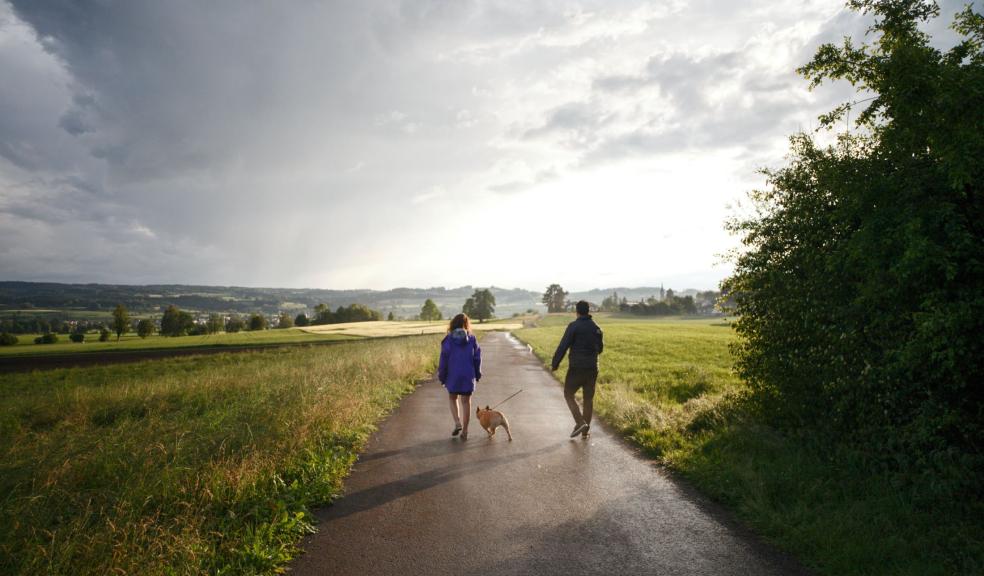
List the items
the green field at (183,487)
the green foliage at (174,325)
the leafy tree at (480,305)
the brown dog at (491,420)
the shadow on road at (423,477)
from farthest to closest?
the leafy tree at (480,305)
the green foliage at (174,325)
the brown dog at (491,420)
the shadow on road at (423,477)
the green field at (183,487)

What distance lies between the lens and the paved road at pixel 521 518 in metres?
4.04

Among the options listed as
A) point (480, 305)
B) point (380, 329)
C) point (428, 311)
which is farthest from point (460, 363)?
point (428, 311)

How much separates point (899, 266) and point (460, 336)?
21.6ft

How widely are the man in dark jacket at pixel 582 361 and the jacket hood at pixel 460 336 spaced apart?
185 cm

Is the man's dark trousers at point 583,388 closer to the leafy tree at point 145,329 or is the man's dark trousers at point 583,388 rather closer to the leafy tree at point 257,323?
the leafy tree at point 257,323

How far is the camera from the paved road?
404 centimetres

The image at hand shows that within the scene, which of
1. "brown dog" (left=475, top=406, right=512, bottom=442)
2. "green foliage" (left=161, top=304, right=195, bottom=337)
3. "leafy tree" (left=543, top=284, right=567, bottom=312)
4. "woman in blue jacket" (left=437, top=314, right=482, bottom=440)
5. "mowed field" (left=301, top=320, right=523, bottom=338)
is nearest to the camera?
"brown dog" (left=475, top=406, right=512, bottom=442)

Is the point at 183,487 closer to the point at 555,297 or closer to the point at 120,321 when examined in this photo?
the point at 120,321

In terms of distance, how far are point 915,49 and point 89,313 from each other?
772ft

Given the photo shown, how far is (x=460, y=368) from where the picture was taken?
28.3 ft

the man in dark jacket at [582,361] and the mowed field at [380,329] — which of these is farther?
→ the mowed field at [380,329]

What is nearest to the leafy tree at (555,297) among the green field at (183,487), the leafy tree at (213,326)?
the leafy tree at (213,326)

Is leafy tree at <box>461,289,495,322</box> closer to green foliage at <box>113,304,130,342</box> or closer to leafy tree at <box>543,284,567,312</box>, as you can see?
leafy tree at <box>543,284,567,312</box>

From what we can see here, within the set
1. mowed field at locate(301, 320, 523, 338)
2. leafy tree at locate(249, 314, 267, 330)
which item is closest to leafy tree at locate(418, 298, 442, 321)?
mowed field at locate(301, 320, 523, 338)
